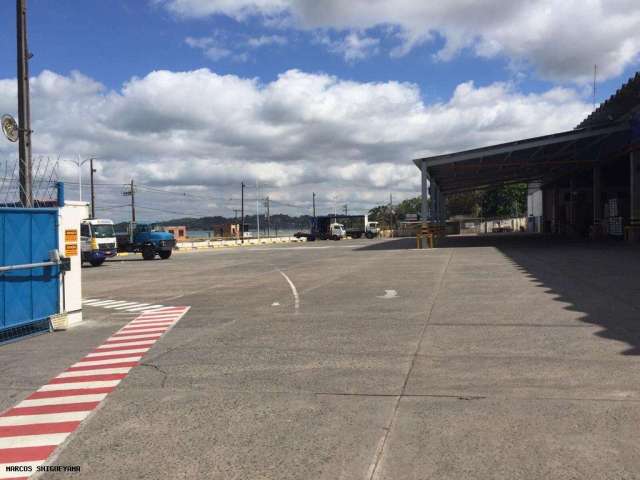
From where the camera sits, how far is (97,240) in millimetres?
A: 31875

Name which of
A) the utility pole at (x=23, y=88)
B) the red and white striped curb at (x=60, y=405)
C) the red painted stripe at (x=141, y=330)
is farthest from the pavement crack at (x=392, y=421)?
the utility pole at (x=23, y=88)

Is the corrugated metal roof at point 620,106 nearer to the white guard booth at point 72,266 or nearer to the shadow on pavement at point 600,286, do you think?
the shadow on pavement at point 600,286

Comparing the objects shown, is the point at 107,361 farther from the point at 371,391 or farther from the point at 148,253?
the point at 148,253

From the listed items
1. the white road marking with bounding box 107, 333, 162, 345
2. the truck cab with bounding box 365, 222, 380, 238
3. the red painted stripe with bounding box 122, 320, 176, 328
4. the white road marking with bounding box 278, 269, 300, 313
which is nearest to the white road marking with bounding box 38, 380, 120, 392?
the white road marking with bounding box 107, 333, 162, 345

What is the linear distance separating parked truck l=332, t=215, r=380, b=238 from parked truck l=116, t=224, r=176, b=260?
40160 millimetres

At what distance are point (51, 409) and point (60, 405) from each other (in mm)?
134

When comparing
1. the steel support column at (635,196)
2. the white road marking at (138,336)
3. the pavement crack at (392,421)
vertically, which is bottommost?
the white road marking at (138,336)

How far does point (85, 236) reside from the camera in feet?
103

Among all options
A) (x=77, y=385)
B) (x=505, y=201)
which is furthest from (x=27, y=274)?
(x=505, y=201)

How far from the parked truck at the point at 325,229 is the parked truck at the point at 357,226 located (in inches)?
140

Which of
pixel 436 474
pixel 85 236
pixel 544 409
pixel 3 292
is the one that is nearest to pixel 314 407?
pixel 436 474

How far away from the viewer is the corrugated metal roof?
27.4 meters

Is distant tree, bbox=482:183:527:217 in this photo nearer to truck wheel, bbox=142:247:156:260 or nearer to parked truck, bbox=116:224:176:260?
parked truck, bbox=116:224:176:260

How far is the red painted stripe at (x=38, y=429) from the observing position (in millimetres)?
5281
